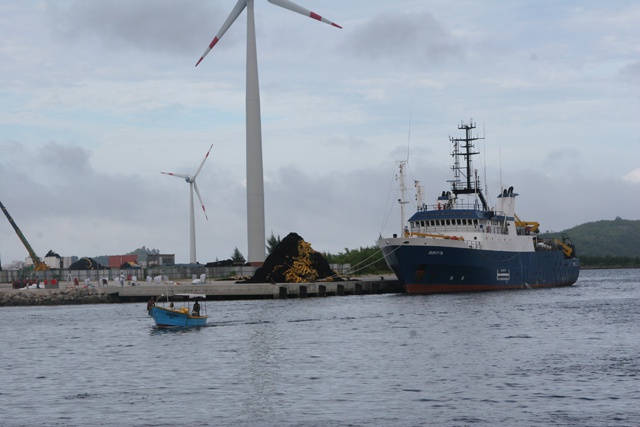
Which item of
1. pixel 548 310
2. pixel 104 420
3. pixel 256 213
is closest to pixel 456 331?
pixel 548 310

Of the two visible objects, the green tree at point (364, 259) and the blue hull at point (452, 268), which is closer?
the blue hull at point (452, 268)

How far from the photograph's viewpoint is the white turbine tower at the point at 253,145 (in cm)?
13275

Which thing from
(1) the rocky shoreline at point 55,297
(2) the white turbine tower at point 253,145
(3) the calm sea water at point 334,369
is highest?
(2) the white turbine tower at point 253,145

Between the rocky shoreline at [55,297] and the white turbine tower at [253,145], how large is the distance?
27.8 metres

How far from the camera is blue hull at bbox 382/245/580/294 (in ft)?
354

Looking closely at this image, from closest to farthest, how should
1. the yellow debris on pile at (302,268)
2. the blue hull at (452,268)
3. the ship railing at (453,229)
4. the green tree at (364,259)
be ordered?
the blue hull at (452,268) < the ship railing at (453,229) < the yellow debris on pile at (302,268) < the green tree at (364,259)

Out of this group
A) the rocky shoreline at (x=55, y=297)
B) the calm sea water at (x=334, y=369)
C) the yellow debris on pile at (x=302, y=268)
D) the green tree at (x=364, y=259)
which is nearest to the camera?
the calm sea water at (x=334, y=369)

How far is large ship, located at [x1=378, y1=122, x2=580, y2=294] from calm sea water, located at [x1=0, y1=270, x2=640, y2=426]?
1720cm

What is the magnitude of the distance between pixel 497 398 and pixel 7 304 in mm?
91206

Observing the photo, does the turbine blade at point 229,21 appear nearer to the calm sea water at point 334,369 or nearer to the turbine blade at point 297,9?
the turbine blade at point 297,9

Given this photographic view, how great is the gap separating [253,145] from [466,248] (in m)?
39.1

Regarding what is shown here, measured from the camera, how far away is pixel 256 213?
137 meters

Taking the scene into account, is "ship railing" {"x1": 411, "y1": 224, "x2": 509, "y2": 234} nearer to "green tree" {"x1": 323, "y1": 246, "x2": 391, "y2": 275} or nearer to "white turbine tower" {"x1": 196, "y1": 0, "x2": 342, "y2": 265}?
"white turbine tower" {"x1": 196, "y1": 0, "x2": 342, "y2": 265}

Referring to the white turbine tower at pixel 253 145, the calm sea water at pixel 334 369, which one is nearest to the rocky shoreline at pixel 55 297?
the calm sea water at pixel 334 369
